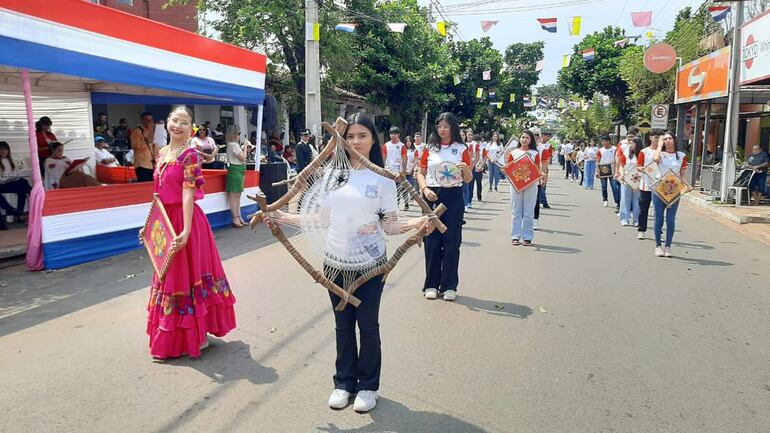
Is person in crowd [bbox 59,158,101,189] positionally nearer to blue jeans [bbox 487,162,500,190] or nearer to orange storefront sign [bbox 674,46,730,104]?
blue jeans [bbox 487,162,500,190]

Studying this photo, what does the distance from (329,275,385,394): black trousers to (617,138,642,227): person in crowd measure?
838 centimetres

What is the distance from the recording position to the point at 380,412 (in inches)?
139

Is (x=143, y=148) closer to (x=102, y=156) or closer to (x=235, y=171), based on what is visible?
(x=235, y=171)

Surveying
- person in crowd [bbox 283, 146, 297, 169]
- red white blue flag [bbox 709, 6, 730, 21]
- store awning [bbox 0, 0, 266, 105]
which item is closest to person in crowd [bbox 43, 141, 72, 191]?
store awning [bbox 0, 0, 266, 105]

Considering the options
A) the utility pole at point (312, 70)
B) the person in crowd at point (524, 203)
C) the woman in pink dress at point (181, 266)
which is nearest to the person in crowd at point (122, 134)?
the utility pole at point (312, 70)

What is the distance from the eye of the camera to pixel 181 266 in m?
4.29

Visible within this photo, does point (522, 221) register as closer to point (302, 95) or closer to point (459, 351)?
point (459, 351)

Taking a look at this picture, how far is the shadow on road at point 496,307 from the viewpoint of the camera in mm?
5590

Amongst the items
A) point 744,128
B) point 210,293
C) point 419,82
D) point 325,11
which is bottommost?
point 210,293

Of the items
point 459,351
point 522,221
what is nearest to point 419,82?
point 522,221

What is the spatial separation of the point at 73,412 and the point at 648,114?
27.6 m

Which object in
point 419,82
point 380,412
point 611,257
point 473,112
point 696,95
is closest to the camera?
point 380,412

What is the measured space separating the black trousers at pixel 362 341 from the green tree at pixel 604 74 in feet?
119

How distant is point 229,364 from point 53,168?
686 cm
